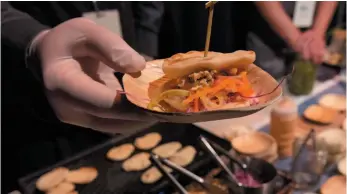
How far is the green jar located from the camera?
1.33 metres

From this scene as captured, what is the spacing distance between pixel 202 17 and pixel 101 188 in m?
0.83

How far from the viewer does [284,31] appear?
1468 mm

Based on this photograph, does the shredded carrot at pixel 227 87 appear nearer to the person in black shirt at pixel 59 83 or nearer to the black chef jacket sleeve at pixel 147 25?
the person in black shirt at pixel 59 83

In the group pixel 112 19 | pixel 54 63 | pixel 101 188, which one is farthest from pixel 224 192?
pixel 112 19

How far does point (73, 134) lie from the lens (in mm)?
1164

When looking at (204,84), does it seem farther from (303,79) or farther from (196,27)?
(196,27)

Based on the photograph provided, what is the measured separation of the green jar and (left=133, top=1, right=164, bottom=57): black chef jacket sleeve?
1.66 feet

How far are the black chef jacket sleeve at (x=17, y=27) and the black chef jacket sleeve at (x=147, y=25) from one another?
53 centimetres

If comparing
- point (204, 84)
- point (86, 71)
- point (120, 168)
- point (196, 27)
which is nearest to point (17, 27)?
point (86, 71)

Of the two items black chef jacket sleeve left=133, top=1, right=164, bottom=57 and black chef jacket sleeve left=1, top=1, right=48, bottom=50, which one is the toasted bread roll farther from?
black chef jacket sleeve left=133, top=1, right=164, bottom=57

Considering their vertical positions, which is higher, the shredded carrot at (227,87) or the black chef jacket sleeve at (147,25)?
the shredded carrot at (227,87)

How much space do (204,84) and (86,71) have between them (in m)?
0.27

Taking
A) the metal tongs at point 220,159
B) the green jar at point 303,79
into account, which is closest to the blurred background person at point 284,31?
the green jar at point 303,79

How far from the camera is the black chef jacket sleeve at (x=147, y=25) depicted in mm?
1424
